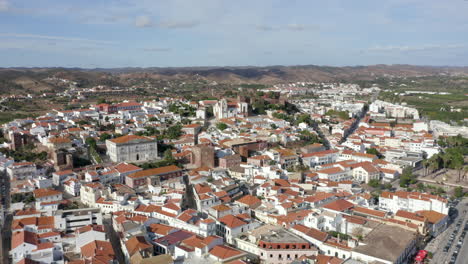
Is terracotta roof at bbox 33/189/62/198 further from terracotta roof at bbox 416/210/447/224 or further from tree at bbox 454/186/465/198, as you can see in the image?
tree at bbox 454/186/465/198

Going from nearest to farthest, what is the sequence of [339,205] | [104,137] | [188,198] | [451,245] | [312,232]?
[312,232]
[451,245]
[339,205]
[188,198]
[104,137]

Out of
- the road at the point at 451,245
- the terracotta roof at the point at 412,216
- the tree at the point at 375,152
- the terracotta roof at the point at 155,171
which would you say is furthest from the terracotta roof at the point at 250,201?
the tree at the point at 375,152

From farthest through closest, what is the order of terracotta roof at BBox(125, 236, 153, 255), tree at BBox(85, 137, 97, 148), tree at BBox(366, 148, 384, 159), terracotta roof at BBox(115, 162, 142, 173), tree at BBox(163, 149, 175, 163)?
tree at BBox(366, 148, 384, 159) → tree at BBox(85, 137, 97, 148) → tree at BBox(163, 149, 175, 163) → terracotta roof at BBox(115, 162, 142, 173) → terracotta roof at BBox(125, 236, 153, 255)

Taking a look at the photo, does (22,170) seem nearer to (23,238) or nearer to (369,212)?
(23,238)

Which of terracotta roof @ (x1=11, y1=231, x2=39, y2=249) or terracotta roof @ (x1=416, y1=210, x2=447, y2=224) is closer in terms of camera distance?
terracotta roof @ (x1=11, y1=231, x2=39, y2=249)

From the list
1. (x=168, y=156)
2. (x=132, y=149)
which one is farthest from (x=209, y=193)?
(x=132, y=149)

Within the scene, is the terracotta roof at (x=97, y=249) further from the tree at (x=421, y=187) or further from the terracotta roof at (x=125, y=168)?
the tree at (x=421, y=187)

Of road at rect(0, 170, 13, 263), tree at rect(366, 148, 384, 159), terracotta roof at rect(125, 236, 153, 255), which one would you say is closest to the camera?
terracotta roof at rect(125, 236, 153, 255)

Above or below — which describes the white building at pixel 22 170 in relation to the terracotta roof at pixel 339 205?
above

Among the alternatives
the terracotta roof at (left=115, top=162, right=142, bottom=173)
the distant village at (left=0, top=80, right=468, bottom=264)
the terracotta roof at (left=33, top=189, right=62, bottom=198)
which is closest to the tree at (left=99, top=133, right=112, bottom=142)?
the distant village at (left=0, top=80, right=468, bottom=264)
